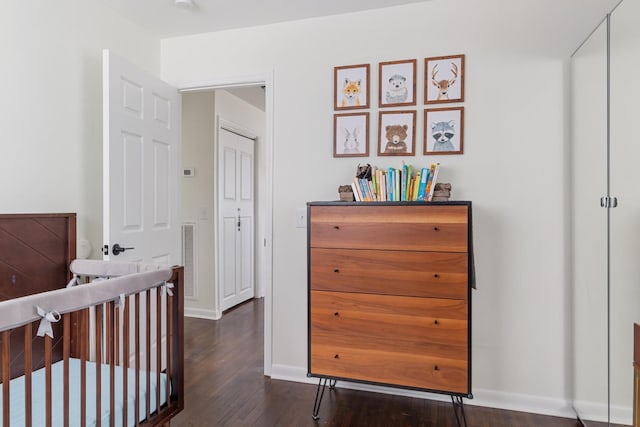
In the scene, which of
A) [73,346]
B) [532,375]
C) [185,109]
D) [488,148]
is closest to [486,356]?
[532,375]

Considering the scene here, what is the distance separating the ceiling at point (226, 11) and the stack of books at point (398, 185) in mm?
1050

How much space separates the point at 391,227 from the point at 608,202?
93 centimetres

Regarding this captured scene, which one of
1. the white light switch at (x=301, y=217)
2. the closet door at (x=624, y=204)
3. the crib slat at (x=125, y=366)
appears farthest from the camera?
the white light switch at (x=301, y=217)

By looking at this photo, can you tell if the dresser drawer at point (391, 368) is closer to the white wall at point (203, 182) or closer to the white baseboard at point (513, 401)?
the white baseboard at point (513, 401)

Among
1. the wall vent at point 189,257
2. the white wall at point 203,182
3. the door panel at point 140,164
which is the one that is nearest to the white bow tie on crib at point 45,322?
the door panel at point 140,164

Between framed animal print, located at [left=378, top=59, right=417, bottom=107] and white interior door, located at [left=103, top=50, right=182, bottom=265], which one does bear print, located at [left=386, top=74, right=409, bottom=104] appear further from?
white interior door, located at [left=103, top=50, right=182, bottom=265]

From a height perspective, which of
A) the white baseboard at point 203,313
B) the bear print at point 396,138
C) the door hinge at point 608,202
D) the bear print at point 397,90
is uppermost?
the bear print at point 397,90

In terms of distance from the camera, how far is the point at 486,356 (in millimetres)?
2221

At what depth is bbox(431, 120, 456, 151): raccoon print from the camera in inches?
88.8

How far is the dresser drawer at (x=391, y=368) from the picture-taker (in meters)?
1.85

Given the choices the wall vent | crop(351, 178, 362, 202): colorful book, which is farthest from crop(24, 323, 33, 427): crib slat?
the wall vent

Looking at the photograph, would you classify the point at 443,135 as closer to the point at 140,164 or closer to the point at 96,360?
the point at 140,164

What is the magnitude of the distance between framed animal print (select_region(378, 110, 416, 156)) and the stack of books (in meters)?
0.18

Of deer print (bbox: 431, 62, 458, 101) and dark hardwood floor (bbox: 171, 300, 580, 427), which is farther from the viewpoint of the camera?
deer print (bbox: 431, 62, 458, 101)
